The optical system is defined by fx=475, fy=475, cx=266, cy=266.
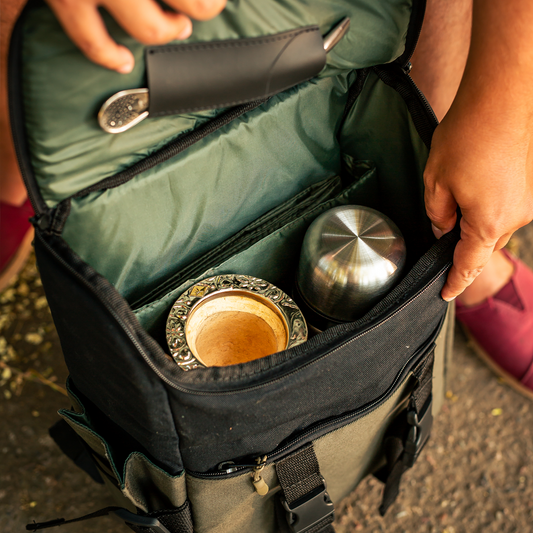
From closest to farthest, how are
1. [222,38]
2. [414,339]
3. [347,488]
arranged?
1. [222,38]
2. [414,339]
3. [347,488]

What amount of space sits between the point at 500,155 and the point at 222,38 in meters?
0.35

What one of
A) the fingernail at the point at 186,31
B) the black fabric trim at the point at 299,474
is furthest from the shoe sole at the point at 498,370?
the fingernail at the point at 186,31

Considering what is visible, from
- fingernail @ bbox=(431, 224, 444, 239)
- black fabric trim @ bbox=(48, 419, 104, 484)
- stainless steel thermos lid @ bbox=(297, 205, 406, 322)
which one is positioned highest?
fingernail @ bbox=(431, 224, 444, 239)

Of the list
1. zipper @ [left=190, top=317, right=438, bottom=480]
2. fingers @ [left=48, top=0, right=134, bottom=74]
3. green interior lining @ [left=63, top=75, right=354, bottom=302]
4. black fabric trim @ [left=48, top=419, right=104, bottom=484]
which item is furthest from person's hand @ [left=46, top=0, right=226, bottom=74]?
black fabric trim @ [left=48, top=419, right=104, bottom=484]

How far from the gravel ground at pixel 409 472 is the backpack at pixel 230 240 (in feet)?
0.52

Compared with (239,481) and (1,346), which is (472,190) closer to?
(239,481)

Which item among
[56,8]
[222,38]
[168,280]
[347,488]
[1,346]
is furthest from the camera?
[1,346]

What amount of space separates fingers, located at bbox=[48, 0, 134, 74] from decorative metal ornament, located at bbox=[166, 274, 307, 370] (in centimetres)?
34

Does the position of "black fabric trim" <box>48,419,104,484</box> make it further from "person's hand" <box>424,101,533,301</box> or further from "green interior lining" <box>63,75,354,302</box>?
"person's hand" <box>424,101,533,301</box>

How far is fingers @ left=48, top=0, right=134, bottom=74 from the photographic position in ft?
1.28

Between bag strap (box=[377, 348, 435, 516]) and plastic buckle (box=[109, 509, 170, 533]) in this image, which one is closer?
A: plastic buckle (box=[109, 509, 170, 533])

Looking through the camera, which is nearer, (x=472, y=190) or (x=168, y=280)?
(x=472, y=190)

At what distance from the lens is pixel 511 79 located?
56cm

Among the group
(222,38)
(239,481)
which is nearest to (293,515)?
(239,481)
